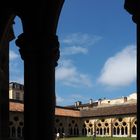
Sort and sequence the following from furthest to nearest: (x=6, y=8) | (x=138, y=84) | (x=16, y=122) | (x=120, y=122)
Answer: (x=120, y=122) → (x=16, y=122) → (x=6, y=8) → (x=138, y=84)

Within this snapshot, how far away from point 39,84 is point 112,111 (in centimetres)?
5423

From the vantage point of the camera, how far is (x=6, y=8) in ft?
28.1

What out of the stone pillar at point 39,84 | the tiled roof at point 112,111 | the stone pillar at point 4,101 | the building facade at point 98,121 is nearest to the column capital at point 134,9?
the stone pillar at point 39,84

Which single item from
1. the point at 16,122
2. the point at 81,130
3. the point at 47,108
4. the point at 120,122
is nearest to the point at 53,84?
the point at 47,108

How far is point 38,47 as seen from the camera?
743 cm

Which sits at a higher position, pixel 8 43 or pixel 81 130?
pixel 8 43

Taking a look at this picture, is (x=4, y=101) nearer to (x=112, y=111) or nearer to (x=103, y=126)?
(x=112, y=111)

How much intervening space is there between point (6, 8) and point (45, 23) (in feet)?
4.33

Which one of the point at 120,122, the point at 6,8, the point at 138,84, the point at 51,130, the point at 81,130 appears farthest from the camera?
the point at 81,130

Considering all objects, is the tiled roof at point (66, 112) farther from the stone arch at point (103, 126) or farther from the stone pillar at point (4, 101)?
the stone pillar at point (4, 101)

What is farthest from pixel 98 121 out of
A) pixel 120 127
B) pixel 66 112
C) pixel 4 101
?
pixel 4 101

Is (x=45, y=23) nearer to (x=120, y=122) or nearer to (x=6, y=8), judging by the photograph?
(x=6, y=8)

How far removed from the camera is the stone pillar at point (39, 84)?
23.5ft

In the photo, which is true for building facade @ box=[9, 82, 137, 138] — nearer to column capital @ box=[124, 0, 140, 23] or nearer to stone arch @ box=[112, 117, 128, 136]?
stone arch @ box=[112, 117, 128, 136]
